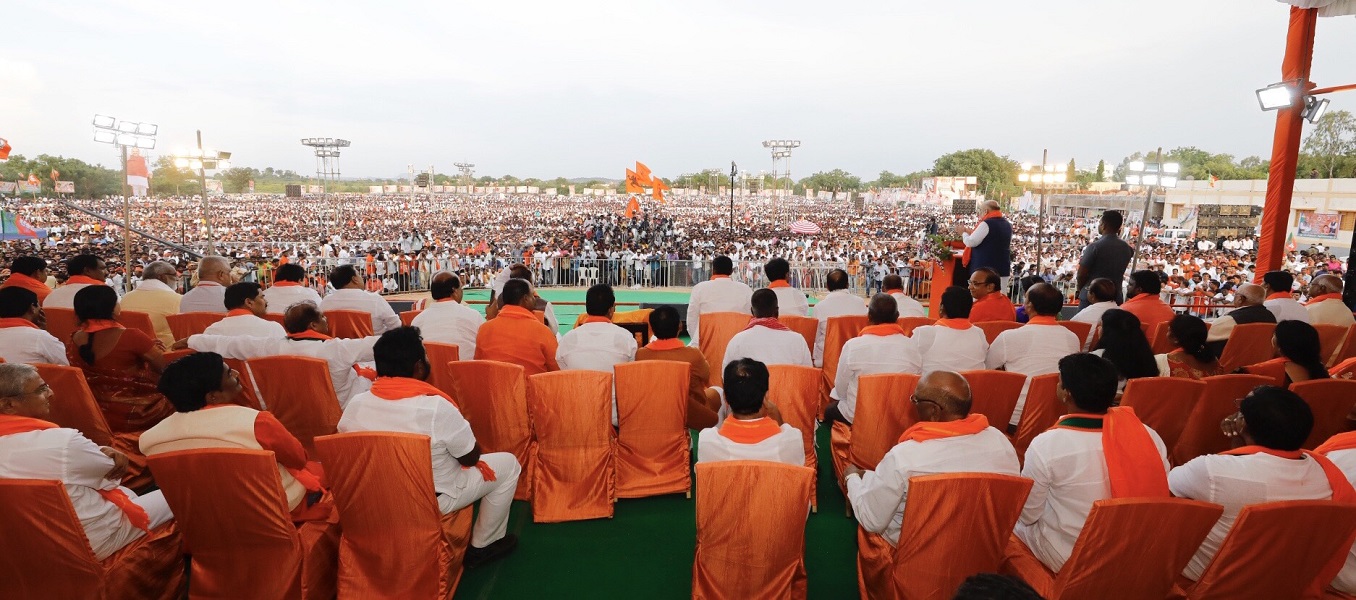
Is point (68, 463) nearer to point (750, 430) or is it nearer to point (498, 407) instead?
point (498, 407)

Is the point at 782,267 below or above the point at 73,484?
above

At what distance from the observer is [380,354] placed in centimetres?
247

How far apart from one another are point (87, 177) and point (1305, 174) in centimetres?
7354

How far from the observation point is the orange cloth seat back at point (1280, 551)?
1785mm

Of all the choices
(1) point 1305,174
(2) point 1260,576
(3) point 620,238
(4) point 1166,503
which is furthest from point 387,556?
(1) point 1305,174

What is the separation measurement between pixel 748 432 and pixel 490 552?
1.30 metres

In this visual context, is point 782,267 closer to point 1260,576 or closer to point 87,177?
point 1260,576

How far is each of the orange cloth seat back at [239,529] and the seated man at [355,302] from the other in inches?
105

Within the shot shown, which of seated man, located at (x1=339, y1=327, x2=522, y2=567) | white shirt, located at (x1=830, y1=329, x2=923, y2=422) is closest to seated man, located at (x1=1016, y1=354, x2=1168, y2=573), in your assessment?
white shirt, located at (x1=830, y1=329, x2=923, y2=422)

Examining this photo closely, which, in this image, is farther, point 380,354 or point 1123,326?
point 1123,326

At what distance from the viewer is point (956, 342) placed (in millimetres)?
3732

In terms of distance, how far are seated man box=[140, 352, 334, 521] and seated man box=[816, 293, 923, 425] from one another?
256 centimetres

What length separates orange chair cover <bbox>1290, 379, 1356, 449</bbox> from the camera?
305cm

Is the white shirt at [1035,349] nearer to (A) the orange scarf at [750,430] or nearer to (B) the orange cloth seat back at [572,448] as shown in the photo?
(A) the orange scarf at [750,430]
